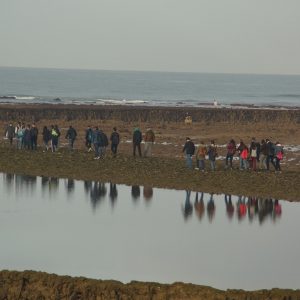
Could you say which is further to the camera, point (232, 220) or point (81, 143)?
point (81, 143)

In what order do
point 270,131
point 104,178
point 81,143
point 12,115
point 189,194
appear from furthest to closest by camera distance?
point 12,115
point 270,131
point 81,143
point 104,178
point 189,194

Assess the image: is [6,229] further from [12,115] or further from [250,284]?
[12,115]

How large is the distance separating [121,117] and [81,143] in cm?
2411

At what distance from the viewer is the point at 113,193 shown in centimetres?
3616

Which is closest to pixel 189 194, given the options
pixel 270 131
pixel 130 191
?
pixel 130 191

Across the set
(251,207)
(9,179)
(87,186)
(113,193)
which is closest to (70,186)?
(87,186)

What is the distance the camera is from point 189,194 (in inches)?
1433

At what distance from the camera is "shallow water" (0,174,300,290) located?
22.8 meters

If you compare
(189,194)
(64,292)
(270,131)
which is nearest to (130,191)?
(189,194)

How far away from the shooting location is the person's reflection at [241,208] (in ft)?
103

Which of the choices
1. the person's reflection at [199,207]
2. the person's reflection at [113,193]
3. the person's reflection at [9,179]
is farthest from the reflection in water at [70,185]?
the person's reflection at [199,207]

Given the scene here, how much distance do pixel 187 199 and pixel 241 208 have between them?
A: 263cm

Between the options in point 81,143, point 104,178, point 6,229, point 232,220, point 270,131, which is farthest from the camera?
point 270,131

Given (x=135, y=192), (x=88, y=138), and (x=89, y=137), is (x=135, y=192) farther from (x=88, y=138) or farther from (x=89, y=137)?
(x=88, y=138)
